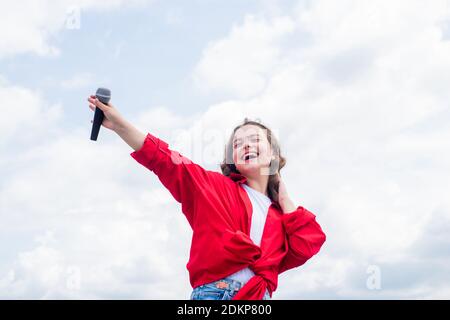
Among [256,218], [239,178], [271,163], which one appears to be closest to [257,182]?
[239,178]

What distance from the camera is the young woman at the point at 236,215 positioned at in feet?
11.8

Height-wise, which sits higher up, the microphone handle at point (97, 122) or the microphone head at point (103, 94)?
the microphone head at point (103, 94)

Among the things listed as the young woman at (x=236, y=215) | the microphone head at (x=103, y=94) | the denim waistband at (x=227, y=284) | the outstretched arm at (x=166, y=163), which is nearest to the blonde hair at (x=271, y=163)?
the young woman at (x=236, y=215)

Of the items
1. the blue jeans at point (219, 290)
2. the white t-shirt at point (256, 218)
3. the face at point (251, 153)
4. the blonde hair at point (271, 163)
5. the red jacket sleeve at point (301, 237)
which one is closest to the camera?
the blue jeans at point (219, 290)

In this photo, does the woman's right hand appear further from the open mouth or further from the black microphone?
the open mouth

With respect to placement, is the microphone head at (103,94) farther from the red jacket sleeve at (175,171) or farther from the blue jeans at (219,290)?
the blue jeans at (219,290)

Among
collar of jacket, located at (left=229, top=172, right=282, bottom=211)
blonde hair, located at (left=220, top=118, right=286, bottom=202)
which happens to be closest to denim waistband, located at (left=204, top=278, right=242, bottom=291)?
collar of jacket, located at (left=229, top=172, right=282, bottom=211)

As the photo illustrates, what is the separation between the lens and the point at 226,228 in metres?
3.69

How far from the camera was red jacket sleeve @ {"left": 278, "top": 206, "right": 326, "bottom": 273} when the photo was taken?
398cm
